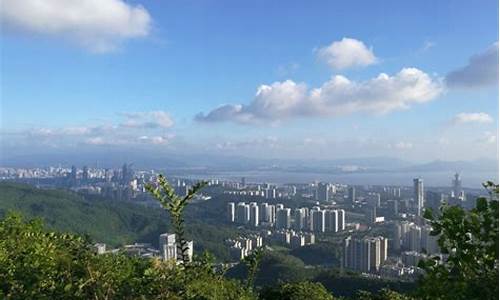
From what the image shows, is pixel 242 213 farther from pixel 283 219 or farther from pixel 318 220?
pixel 318 220

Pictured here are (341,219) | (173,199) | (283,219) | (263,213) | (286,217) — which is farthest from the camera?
(263,213)

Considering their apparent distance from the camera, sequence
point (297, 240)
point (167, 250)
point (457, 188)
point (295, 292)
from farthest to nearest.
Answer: point (297, 240) → point (457, 188) → point (295, 292) → point (167, 250)

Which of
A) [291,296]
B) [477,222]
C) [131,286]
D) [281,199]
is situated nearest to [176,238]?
[131,286]

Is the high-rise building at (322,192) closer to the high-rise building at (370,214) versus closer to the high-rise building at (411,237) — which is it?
the high-rise building at (370,214)

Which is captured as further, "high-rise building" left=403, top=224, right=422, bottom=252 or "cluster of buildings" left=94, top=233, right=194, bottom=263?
"high-rise building" left=403, top=224, right=422, bottom=252

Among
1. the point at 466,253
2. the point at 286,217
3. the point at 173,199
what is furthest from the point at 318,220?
the point at 173,199

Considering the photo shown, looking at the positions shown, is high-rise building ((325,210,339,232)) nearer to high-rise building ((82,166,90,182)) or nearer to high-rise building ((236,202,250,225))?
high-rise building ((236,202,250,225))

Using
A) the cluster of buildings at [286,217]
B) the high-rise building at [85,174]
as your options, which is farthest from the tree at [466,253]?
the high-rise building at [85,174]

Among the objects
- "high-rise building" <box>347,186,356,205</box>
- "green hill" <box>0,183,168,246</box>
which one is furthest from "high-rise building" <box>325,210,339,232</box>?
"green hill" <box>0,183,168,246</box>
